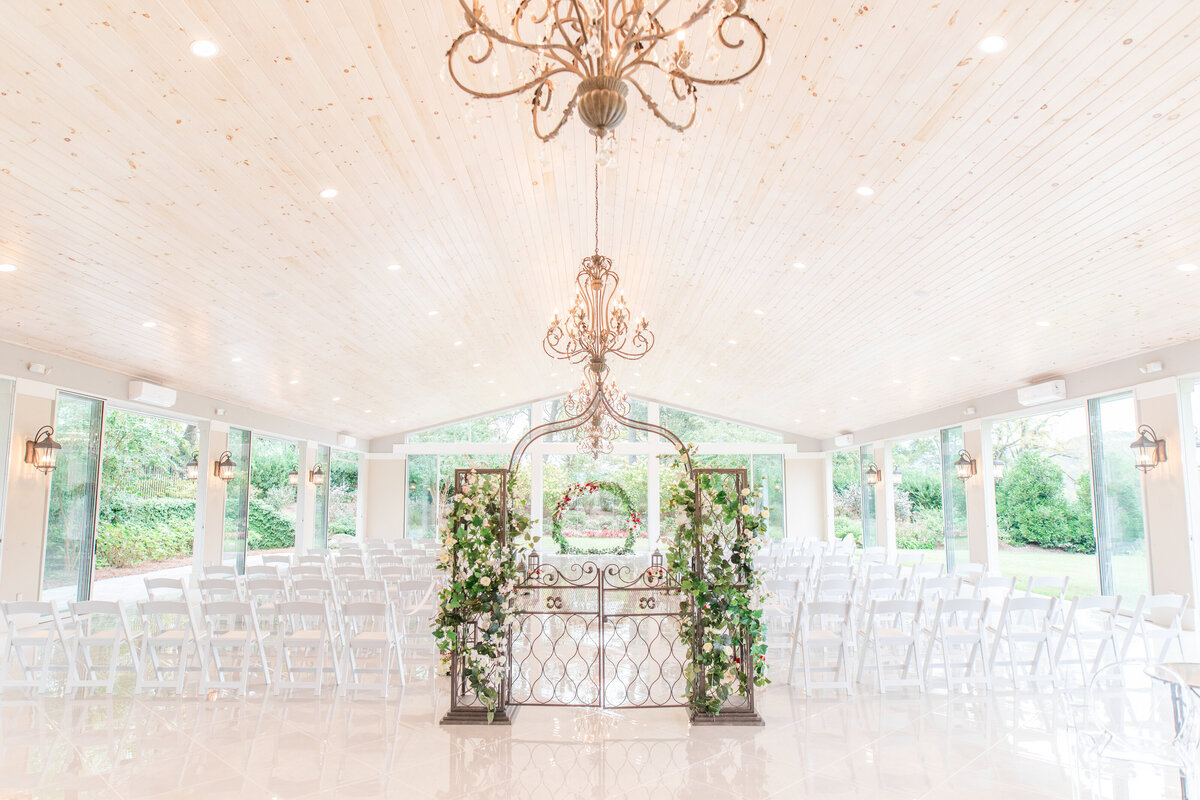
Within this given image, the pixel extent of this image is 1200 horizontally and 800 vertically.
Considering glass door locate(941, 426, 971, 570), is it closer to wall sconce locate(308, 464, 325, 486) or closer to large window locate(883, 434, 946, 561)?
large window locate(883, 434, 946, 561)

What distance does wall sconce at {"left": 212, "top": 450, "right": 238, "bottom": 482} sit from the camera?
37.4 feet

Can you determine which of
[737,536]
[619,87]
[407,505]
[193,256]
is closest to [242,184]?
[193,256]

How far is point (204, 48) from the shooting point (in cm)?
351

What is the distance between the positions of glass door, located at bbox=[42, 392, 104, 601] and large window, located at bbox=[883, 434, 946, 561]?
44.0 ft

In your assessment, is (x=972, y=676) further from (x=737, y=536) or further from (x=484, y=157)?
(x=484, y=157)

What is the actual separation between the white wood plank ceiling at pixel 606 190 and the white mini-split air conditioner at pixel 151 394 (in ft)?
0.76

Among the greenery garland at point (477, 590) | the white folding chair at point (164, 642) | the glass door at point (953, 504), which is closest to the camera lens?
the greenery garland at point (477, 590)

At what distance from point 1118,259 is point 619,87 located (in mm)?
5368

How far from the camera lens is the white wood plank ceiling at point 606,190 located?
3.54m

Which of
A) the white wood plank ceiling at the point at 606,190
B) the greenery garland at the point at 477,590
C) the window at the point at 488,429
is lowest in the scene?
the greenery garland at the point at 477,590

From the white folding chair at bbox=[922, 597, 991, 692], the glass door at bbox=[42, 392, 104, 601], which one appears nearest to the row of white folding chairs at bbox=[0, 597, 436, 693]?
the glass door at bbox=[42, 392, 104, 601]

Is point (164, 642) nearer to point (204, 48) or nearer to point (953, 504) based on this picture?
point (204, 48)

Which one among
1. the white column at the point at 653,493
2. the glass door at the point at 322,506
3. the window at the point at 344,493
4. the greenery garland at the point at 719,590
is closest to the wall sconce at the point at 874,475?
the white column at the point at 653,493

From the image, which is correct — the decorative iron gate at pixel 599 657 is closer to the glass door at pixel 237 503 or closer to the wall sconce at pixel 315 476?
the glass door at pixel 237 503
